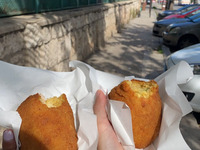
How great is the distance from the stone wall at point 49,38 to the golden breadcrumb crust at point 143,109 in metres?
2.30

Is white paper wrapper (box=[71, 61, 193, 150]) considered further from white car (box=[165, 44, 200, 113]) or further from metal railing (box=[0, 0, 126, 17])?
metal railing (box=[0, 0, 126, 17])

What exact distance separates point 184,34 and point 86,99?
26.2ft

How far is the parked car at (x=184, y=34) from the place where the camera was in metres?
8.35

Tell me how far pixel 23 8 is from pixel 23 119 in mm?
3633

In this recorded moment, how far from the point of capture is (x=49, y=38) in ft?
15.2

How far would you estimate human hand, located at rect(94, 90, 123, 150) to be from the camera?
135cm

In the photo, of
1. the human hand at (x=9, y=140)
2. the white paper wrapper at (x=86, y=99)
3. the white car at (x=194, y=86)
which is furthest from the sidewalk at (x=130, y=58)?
the human hand at (x=9, y=140)

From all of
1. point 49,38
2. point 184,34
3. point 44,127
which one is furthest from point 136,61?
point 44,127

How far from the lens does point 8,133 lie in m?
1.17

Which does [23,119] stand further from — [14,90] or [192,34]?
[192,34]

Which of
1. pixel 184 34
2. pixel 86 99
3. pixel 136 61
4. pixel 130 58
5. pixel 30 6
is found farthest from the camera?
pixel 184 34

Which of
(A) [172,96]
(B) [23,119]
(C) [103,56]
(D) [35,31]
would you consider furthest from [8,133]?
(C) [103,56]

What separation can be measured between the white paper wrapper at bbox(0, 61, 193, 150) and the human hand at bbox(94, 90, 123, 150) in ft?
0.13

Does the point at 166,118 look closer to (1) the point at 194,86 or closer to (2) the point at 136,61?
(1) the point at 194,86
